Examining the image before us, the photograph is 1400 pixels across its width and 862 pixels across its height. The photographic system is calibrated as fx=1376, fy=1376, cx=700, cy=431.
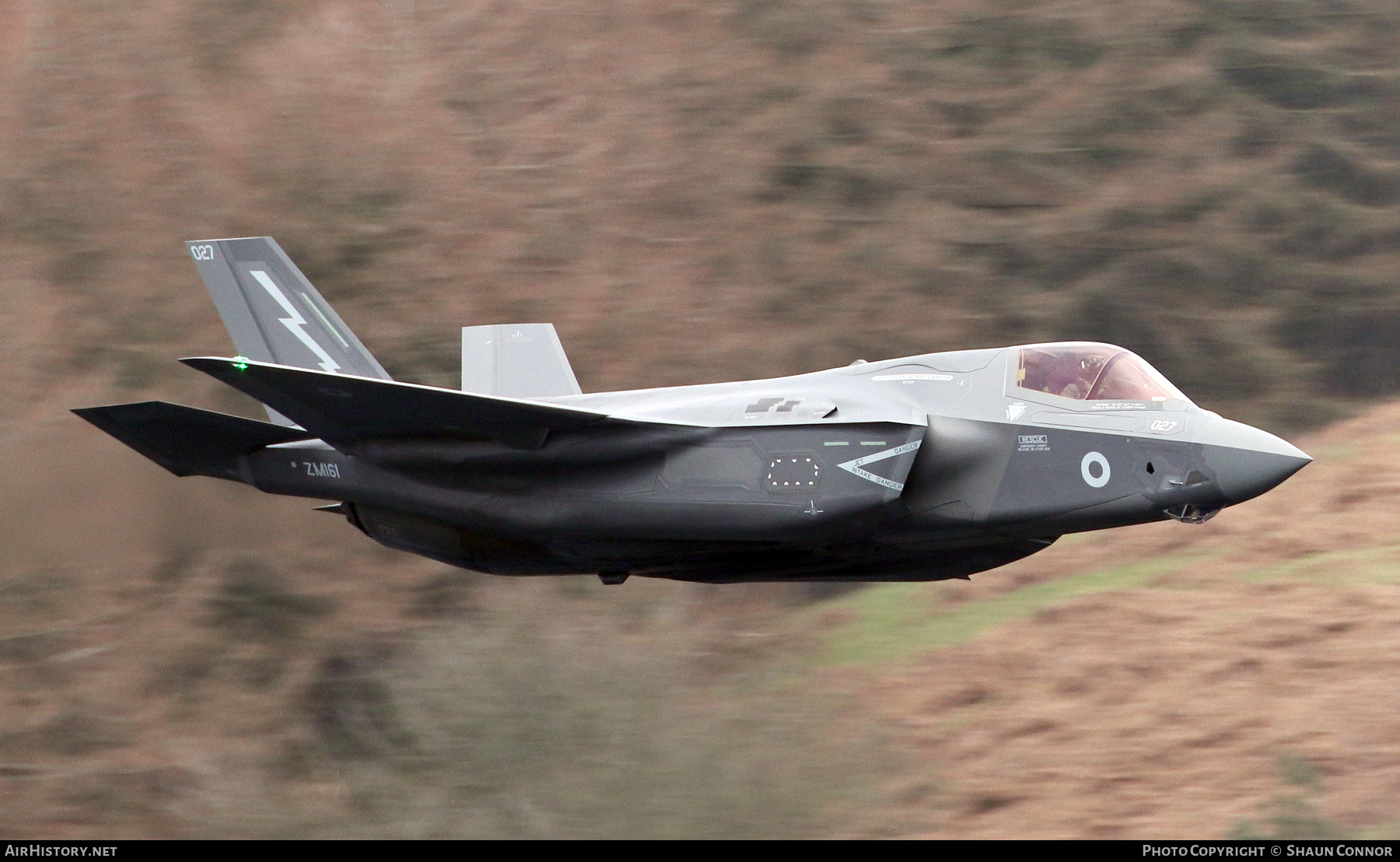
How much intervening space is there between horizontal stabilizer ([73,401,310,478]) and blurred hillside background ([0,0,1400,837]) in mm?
4715

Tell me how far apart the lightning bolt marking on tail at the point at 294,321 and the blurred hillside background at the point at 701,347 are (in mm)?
4318

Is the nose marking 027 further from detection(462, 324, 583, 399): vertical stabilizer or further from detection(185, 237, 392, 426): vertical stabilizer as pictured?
detection(185, 237, 392, 426): vertical stabilizer

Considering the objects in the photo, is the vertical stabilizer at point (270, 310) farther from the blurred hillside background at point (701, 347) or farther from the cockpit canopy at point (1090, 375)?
the cockpit canopy at point (1090, 375)

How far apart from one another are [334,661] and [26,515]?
6.56 m

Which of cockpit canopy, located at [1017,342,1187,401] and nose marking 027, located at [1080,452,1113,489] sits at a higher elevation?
cockpit canopy, located at [1017,342,1187,401]

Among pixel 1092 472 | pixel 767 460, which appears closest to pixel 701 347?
pixel 767 460

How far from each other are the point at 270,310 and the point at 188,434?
277 centimetres

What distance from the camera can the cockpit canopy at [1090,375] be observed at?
11.6 m

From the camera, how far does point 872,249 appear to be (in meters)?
26.9

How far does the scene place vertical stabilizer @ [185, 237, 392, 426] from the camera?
49.9 ft

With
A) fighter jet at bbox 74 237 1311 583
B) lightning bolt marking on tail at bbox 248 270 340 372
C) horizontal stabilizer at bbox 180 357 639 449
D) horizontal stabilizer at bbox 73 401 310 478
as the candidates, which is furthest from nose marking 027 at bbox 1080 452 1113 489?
lightning bolt marking on tail at bbox 248 270 340 372

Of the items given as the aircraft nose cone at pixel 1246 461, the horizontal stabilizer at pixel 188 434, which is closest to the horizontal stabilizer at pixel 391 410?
the horizontal stabilizer at pixel 188 434

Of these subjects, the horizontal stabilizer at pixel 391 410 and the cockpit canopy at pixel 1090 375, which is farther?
the cockpit canopy at pixel 1090 375
